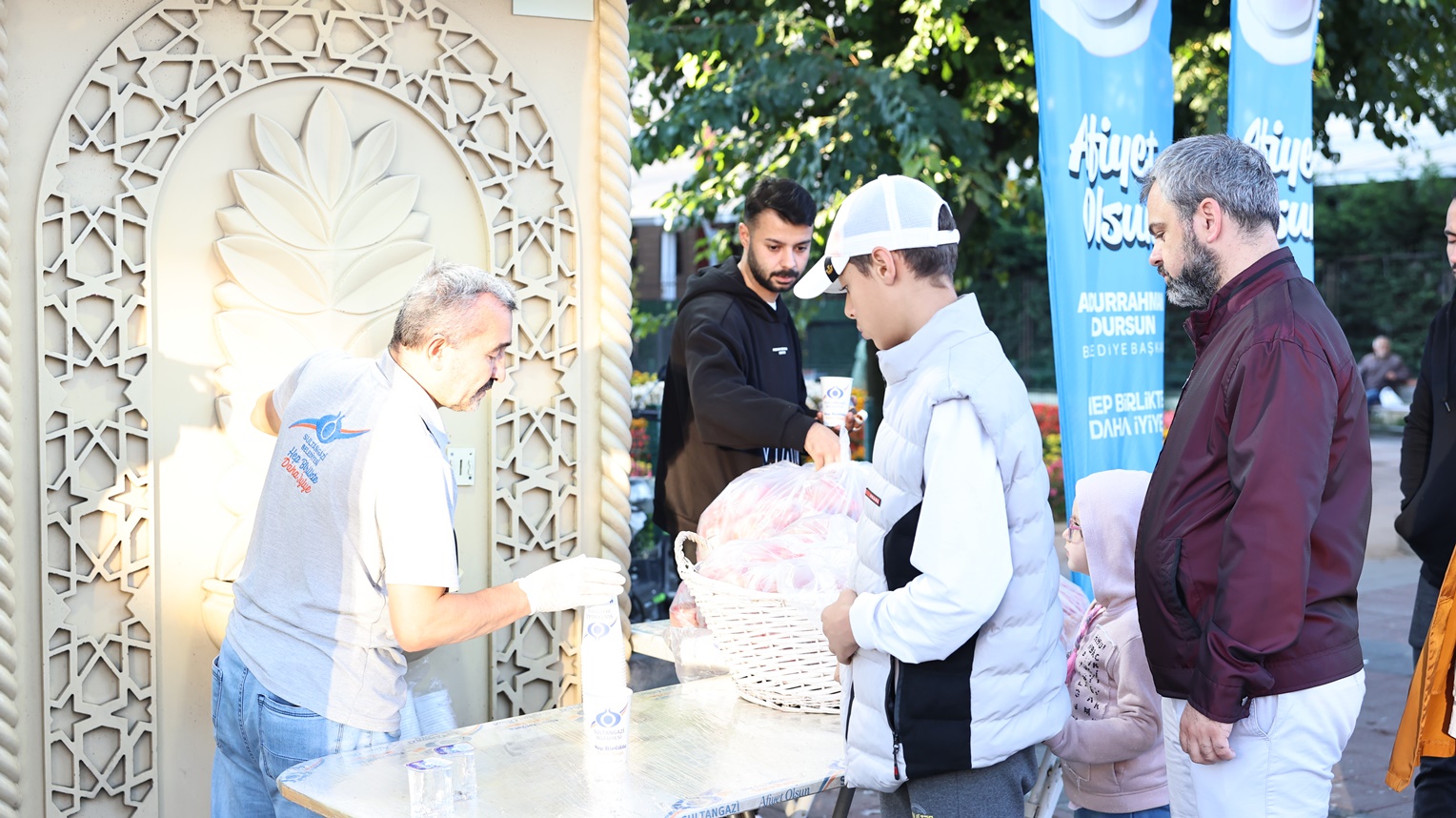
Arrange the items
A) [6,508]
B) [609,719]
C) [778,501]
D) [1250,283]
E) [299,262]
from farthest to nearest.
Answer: [299,262] → [778,501] → [6,508] → [609,719] → [1250,283]

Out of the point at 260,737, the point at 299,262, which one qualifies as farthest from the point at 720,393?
the point at 260,737

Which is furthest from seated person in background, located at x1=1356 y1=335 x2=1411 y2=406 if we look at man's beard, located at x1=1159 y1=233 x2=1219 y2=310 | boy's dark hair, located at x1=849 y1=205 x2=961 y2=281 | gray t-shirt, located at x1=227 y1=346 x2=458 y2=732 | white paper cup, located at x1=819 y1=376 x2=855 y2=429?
gray t-shirt, located at x1=227 y1=346 x2=458 y2=732

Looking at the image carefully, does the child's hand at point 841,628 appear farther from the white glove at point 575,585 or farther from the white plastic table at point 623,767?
the white glove at point 575,585

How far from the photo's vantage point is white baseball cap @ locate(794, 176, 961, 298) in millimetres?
2064

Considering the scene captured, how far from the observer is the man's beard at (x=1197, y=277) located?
2260mm

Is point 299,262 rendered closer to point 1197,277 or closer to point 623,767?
point 623,767

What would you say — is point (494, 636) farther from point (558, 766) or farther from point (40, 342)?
point (40, 342)

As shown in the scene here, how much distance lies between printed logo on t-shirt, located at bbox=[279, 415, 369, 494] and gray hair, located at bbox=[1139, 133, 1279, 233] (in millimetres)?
1575

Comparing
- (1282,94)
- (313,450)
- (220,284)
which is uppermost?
(1282,94)

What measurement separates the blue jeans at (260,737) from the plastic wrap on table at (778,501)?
0.93 metres

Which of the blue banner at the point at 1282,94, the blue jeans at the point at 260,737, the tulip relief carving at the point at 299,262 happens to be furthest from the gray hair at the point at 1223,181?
the blue banner at the point at 1282,94

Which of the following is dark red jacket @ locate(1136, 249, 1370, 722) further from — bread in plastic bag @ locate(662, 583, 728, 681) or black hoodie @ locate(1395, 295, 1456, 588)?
black hoodie @ locate(1395, 295, 1456, 588)

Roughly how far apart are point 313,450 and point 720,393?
4.72ft

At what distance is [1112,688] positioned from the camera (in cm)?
257
